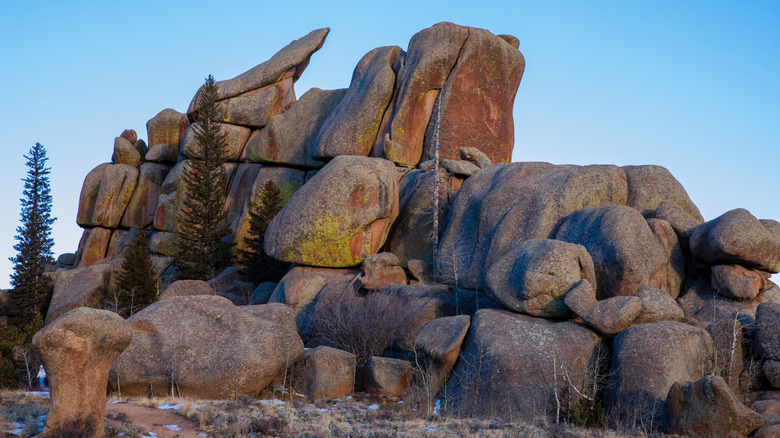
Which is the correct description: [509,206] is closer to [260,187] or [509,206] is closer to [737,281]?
[737,281]

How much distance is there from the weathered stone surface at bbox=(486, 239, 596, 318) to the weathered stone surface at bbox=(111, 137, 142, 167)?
121ft

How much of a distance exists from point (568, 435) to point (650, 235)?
35.5ft

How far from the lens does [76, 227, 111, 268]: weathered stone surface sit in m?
49.8

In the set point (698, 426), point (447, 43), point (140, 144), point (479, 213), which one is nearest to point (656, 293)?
point (698, 426)

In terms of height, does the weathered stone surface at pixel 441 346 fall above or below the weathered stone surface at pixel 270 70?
below

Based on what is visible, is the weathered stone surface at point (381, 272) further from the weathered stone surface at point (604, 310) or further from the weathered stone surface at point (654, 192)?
the weathered stone surface at point (604, 310)

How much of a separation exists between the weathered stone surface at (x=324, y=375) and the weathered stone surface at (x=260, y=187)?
68.6 ft

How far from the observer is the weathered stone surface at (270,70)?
4747cm

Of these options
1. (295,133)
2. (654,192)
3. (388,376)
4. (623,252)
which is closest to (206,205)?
(295,133)

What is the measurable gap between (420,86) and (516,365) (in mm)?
23089

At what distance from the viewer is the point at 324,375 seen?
21.4m

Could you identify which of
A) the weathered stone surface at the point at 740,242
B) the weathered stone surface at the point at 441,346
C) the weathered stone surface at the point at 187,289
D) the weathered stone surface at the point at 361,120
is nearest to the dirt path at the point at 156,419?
the weathered stone surface at the point at 441,346

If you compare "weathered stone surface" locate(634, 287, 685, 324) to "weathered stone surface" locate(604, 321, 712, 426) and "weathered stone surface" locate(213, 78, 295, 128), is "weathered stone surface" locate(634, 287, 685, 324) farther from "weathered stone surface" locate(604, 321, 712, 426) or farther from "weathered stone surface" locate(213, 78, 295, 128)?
"weathered stone surface" locate(213, 78, 295, 128)

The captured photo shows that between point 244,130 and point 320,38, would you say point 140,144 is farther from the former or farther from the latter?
point 320,38
